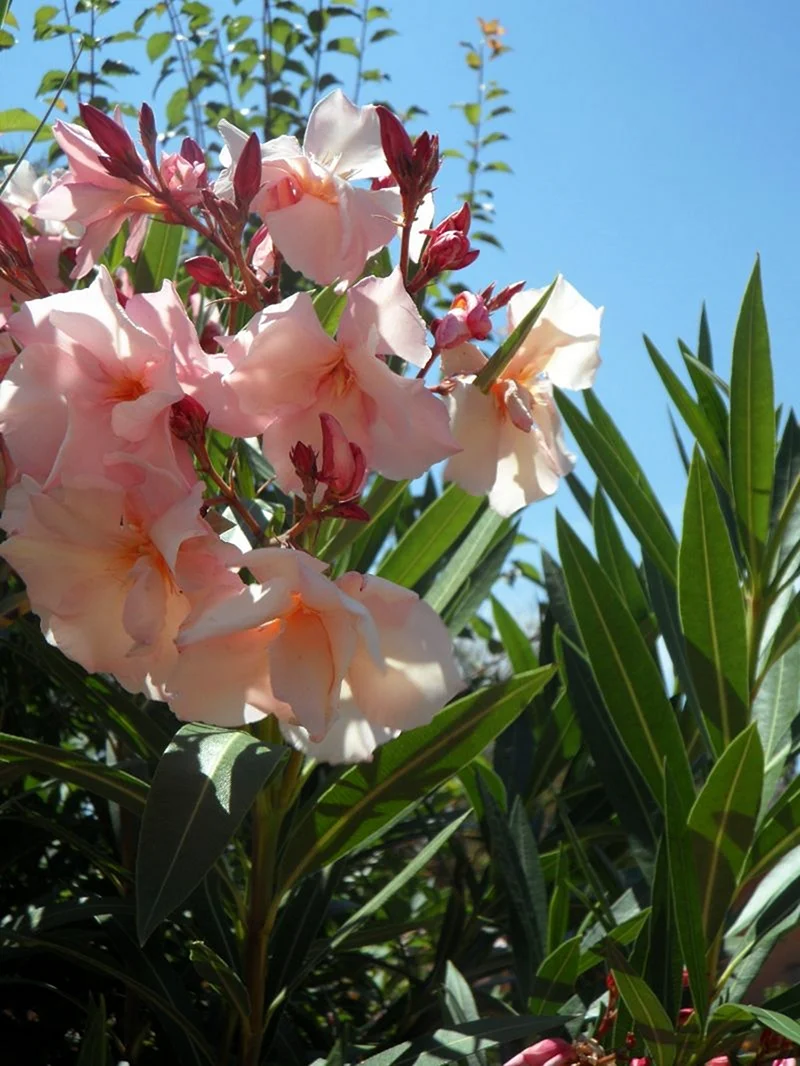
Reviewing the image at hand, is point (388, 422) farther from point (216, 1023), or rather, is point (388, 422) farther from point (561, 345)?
point (216, 1023)

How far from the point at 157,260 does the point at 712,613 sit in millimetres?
771

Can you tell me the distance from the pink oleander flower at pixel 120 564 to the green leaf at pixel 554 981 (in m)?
0.50

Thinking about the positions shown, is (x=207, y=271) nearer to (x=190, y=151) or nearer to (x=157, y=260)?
(x=190, y=151)

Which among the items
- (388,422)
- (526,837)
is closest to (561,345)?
(388,422)

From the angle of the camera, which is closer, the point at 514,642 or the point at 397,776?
the point at 397,776

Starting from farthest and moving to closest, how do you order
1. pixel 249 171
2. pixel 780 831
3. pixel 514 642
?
1. pixel 514 642
2. pixel 780 831
3. pixel 249 171

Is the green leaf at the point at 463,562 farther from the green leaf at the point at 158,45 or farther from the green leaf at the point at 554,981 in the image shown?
the green leaf at the point at 158,45

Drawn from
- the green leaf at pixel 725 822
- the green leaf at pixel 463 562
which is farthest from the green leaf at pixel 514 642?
the green leaf at pixel 725 822

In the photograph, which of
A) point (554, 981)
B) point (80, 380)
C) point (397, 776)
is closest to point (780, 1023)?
point (554, 981)

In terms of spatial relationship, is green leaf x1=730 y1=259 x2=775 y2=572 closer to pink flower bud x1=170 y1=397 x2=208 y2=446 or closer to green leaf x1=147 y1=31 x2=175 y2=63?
pink flower bud x1=170 y1=397 x2=208 y2=446

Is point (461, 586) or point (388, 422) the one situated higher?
point (388, 422)

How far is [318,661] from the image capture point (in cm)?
72

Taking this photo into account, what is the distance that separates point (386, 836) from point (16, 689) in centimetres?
54

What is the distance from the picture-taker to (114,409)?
711mm
